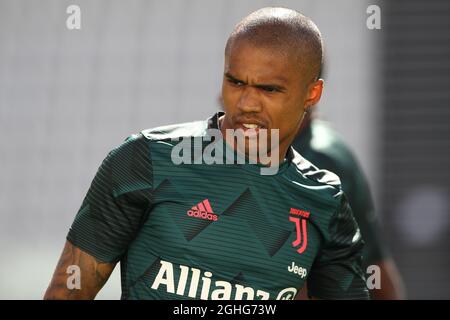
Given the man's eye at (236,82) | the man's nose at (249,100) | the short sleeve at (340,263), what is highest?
the man's eye at (236,82)

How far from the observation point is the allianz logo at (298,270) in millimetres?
2879

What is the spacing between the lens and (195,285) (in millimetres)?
2773

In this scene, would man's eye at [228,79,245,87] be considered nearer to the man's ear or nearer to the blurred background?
the man's ear

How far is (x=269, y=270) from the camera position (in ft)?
9.32

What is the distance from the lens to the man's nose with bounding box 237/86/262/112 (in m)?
2.73

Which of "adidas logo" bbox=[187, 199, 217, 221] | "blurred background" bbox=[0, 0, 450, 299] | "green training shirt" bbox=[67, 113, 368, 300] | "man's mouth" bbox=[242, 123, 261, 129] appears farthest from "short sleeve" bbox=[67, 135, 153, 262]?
"blurred background" bbox=[0, 0, 450, 299]

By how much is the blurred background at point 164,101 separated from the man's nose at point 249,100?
4601 millimetres

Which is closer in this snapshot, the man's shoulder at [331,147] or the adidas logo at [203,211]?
the adidas logo at [203,211]

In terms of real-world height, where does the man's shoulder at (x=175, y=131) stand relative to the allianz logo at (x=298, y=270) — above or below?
above

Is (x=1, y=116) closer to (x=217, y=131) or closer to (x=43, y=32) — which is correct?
(x=43, y=32)

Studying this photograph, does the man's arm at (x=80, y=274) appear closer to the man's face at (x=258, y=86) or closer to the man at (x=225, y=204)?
the man at (x=225, y=204)

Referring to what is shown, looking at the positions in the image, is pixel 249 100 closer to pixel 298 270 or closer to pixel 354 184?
pixel 298 270

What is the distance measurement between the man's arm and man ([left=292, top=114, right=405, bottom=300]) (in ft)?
5.04

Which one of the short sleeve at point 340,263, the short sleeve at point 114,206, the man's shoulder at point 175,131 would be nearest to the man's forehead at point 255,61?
the man's shoulder at point 175,131
